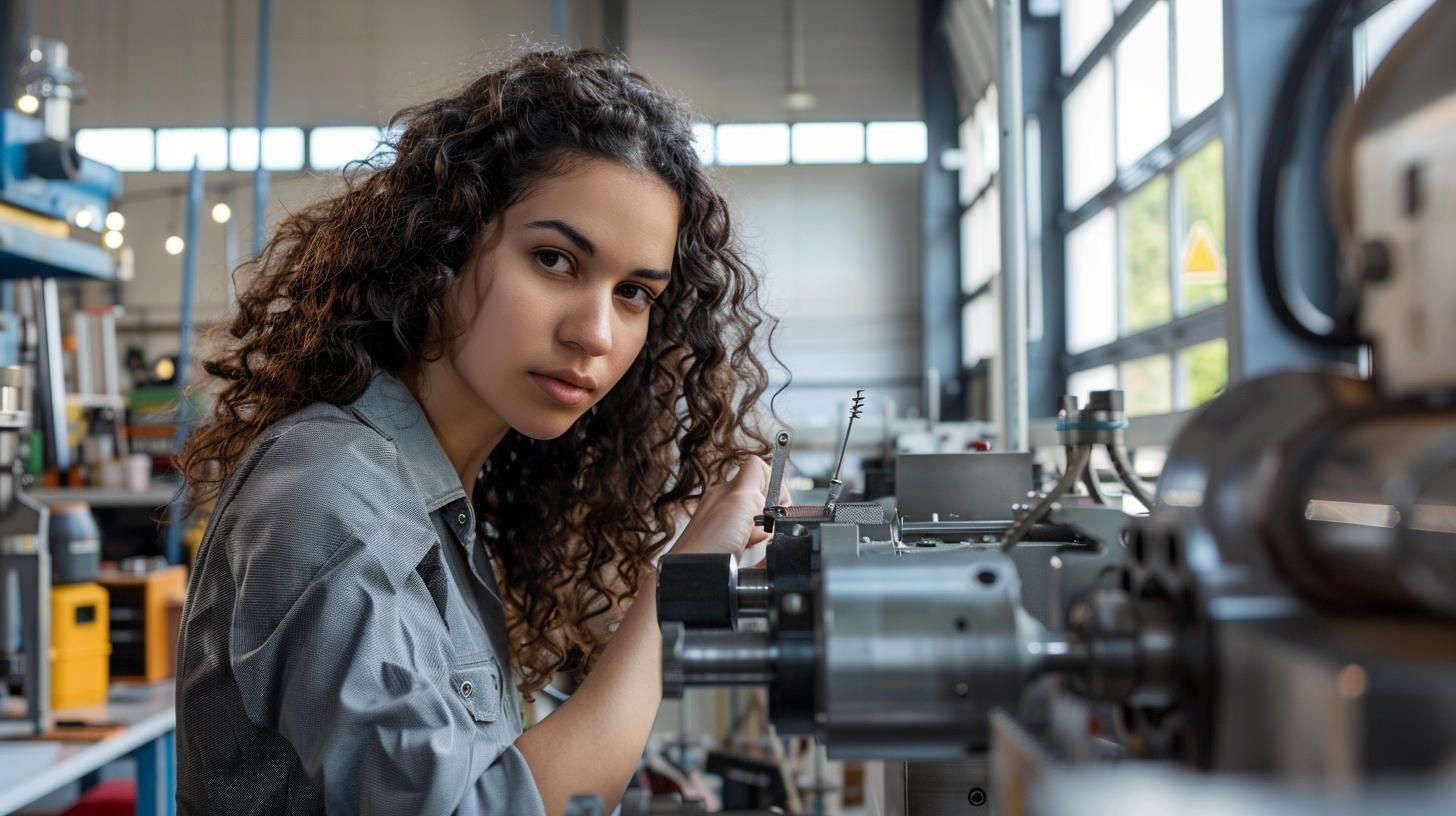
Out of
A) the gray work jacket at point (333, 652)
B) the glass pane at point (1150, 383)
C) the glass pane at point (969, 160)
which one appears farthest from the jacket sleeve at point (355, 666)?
the glass pane at point (969, 160)

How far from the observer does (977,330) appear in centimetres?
852

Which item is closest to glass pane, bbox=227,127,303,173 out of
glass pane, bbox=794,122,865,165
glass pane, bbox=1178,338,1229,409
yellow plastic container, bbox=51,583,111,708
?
glass pane, bbox=794,122,865,165

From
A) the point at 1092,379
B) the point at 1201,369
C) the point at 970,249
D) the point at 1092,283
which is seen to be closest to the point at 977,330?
the point at 970,249

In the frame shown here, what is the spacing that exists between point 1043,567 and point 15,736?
178 centimetres

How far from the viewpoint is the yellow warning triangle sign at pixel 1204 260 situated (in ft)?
11.7

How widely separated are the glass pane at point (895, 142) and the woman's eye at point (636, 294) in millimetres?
8844

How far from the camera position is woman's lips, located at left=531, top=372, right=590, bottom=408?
3.43 feet

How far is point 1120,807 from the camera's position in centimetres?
25

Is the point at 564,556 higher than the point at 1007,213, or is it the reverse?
the point at 1007,213

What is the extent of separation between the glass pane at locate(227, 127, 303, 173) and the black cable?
10031mm

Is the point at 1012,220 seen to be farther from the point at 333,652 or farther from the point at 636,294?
the point at 333,652

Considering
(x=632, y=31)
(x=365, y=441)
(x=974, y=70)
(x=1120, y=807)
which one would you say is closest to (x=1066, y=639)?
(x=1120, y=807)

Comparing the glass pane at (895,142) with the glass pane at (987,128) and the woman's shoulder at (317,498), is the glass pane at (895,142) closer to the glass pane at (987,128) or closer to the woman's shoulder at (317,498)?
the glass pane at (987,128)

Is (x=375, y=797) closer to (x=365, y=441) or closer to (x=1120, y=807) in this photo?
(x=365, y=441)
